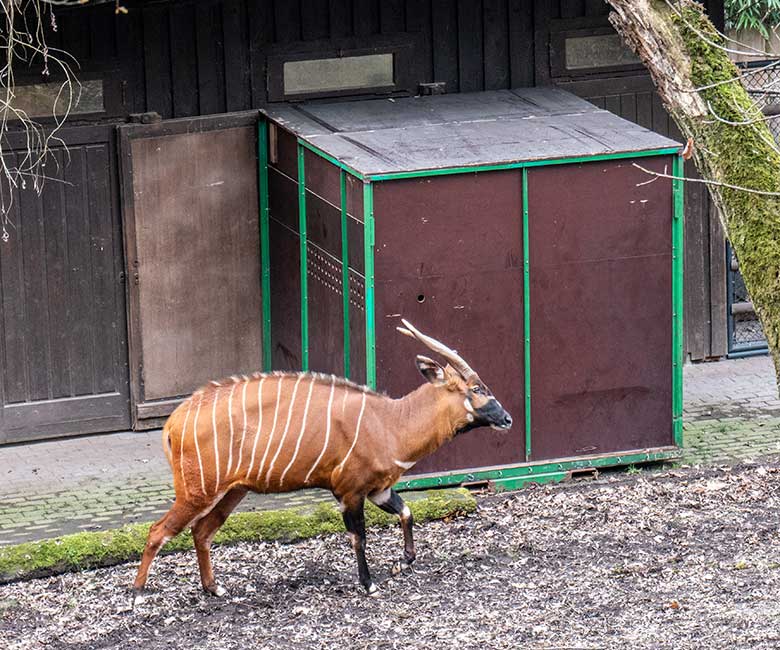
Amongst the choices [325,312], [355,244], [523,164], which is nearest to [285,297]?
[325,312]

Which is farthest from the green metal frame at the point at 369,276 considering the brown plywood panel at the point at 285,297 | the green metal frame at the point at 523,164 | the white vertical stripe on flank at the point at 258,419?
the white vertical stripe on flank at the point at 258,419

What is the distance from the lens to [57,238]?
37.0ft

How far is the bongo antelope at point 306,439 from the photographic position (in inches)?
338

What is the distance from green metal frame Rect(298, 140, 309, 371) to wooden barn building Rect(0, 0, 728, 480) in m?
0.04

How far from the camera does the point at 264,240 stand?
38.7 feet

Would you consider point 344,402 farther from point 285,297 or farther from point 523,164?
point 285,297

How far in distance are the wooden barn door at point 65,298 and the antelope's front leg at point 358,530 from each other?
333cm

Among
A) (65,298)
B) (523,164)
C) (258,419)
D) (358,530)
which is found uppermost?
(523,164)

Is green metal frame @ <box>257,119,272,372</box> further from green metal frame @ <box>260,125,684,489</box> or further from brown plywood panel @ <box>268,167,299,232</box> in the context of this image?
green metal frame @ <box>260,125,684,489</box>

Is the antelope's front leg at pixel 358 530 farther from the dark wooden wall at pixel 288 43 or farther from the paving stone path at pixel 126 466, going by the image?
the dark wooden wall at pixel 288 43

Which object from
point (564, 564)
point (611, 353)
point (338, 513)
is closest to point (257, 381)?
point (338, 513)

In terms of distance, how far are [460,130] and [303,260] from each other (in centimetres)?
133

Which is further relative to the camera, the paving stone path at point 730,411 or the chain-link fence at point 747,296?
the chain-link fence at point 747,296

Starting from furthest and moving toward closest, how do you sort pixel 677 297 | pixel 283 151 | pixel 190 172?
pixel 190 172
pixel 283 151
pixel 677 297
